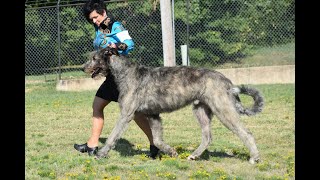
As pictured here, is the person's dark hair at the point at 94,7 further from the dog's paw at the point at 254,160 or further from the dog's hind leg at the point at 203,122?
the dog's paw at the point at 254,160

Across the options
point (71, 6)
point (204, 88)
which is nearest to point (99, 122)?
point (204, 88)

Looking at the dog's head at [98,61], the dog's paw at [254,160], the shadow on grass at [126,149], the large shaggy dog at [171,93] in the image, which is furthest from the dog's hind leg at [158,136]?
the dog's paw at [254,160]

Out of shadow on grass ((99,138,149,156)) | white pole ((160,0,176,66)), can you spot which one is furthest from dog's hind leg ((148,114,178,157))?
white pole ((160,0,176,66))

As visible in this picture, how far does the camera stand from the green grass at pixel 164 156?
749 centimetres

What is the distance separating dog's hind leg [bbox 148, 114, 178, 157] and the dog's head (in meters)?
0.97

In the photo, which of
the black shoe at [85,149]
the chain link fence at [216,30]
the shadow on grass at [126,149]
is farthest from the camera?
the chain link fence at [216,30]

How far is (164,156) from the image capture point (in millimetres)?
8695

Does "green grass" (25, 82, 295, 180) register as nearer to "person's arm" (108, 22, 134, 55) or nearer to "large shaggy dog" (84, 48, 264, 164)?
"large shaggy dog" (84, 48, 264, 164)

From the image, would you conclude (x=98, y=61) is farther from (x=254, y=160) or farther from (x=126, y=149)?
(x=254, y=160)

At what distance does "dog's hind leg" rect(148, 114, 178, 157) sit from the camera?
8.61 meters

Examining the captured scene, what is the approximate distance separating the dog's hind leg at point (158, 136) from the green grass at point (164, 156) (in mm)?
114

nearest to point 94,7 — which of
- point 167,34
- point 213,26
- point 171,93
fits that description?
point 171,93

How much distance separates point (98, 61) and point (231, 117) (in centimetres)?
195

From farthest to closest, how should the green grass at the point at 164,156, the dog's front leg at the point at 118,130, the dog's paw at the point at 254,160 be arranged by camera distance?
the dog's front leg at the point at 118,130, the dog's paw at the point at 254,160, the green grass at the point at 164,156
